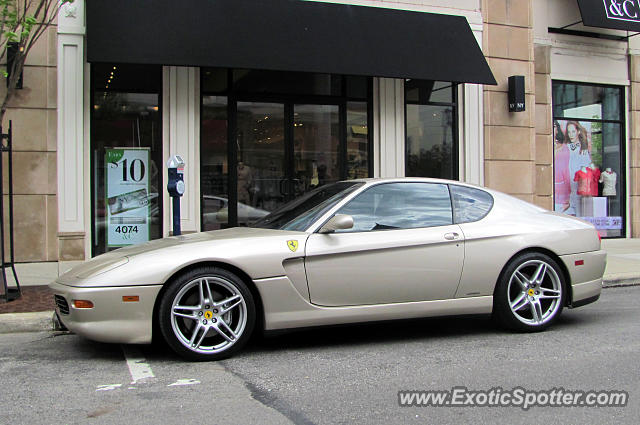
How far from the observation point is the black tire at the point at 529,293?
5520 millimetres

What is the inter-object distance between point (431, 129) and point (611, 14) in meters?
4.75

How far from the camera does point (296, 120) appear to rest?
11.2 m

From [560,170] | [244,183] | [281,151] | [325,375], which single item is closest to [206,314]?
[325,375]

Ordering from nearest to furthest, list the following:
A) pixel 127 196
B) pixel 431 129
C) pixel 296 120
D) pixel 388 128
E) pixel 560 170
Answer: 1. pixel 127 196
2. pixel 296 120
3. pixel 388 128
4. pixel 431 129
5. pixel 560 170

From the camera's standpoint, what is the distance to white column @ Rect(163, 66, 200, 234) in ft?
33.6

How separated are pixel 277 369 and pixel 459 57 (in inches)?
315

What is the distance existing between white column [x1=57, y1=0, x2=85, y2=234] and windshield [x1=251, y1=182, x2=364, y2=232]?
16.2ft

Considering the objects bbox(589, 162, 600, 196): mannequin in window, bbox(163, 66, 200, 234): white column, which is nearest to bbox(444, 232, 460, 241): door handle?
bbox(163, 66, 200, 234): white column

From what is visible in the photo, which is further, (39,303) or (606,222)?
(606,222)

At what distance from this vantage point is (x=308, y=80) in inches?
442

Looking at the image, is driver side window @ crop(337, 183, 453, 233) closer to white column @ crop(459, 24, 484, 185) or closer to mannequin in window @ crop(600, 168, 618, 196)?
white column @ crop(459, 24, 484, 185)

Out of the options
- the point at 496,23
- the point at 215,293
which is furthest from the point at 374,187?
the point at 496,23

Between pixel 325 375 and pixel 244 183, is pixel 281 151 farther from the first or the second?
pixel 325 375

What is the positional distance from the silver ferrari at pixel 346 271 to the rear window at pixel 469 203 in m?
0.01
